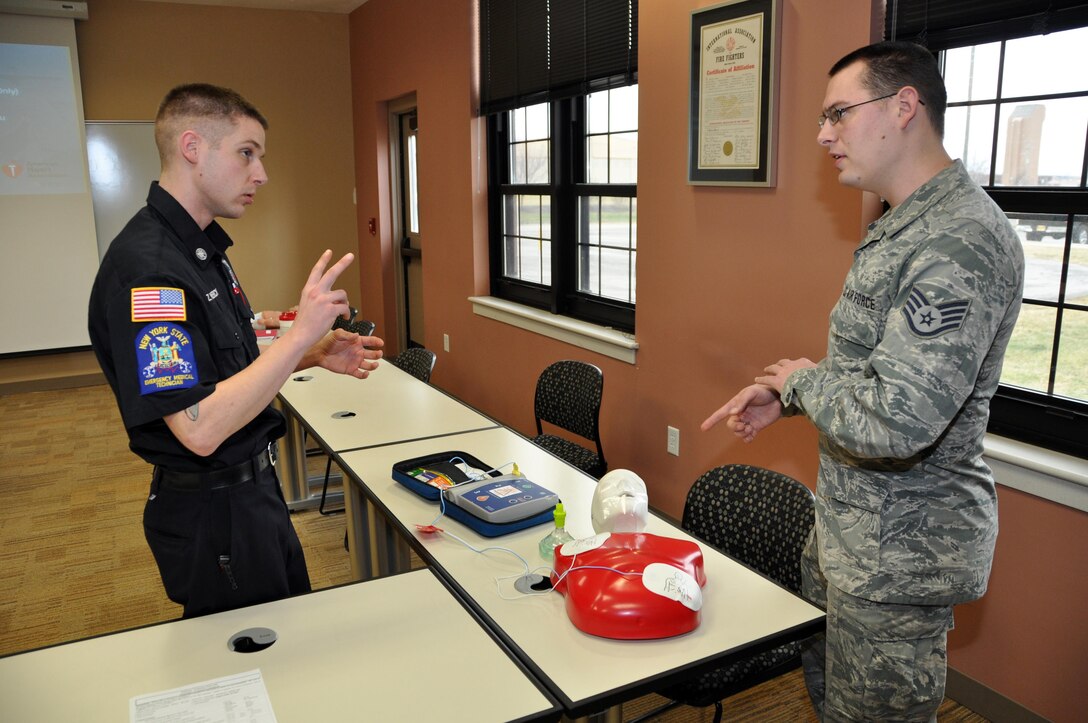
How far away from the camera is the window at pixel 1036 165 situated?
223 cm

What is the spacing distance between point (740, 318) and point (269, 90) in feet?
19.1

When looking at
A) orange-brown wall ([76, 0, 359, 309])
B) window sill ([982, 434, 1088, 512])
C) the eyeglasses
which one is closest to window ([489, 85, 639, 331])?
window sill ([982, 434, 1088, 512])

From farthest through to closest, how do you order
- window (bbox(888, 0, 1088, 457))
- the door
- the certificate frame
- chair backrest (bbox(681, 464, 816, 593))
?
1. the door
2. the certificate frame
3. window (bbox(888, 0, 1088, 457))
4. chair backrest (bbox(681, 464, 816, 593))

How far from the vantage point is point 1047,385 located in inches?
93.6

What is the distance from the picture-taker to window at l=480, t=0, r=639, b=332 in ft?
13.2

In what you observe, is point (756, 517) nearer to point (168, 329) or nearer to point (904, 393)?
point (904, 393)

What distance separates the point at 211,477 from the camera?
179cm

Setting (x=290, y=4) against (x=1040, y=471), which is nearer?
(x=1040, y=471)

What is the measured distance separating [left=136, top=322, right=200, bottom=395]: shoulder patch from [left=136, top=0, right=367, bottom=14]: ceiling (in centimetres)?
638

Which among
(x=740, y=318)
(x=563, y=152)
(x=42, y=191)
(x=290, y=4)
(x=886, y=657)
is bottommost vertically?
(x=886, y=657)

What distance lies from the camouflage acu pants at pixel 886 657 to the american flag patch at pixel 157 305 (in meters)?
1.42

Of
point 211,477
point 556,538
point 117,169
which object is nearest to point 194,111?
point 211,477

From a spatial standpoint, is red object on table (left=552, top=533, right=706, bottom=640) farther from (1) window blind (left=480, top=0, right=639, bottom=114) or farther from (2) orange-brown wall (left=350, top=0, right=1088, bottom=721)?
(1) window blind (left=480, top=0, right=639, bottom=114)

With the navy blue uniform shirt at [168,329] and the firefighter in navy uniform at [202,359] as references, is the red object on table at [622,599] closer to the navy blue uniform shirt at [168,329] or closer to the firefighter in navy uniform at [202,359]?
the firefighter in navy uniform at [202,359]
